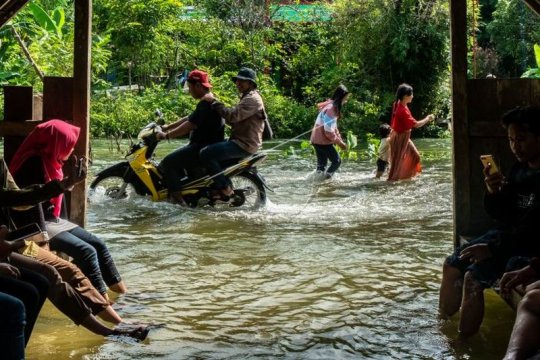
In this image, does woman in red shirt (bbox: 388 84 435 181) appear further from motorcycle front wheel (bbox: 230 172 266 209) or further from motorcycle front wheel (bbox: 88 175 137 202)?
motorcycle front wheel (bbox: 88 175 137 202)

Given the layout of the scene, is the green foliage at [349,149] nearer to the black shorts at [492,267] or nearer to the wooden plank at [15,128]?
the wooden plank at [15,128]

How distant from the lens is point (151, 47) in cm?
2631

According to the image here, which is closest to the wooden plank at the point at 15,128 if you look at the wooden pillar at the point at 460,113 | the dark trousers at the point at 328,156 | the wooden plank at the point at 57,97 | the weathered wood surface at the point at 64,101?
the weathered wood surface at the point at 64,101

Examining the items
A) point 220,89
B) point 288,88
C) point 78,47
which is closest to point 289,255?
point 78,47

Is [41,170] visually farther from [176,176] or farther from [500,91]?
[176,176]

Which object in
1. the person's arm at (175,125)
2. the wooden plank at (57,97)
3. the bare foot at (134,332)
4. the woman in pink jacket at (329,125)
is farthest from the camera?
the woman in pink jacket at (329,125)

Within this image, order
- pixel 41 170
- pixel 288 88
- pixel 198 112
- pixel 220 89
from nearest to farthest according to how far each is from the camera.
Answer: pixel 41 170 < pixel 198 112 < pixel 220 89 < pixel 288 88

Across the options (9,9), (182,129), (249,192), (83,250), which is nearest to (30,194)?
(83,250)

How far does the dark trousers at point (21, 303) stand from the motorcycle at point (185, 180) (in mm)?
6108

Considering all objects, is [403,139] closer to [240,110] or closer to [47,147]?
[240,110]

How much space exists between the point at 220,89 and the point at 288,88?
4.00 metres

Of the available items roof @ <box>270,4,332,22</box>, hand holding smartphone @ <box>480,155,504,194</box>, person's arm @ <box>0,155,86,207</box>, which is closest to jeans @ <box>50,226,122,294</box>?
person's arm @ <box>0,155,86,207</box>

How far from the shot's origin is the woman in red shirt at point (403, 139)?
41.9ft

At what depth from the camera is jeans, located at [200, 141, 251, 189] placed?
10.5 m
